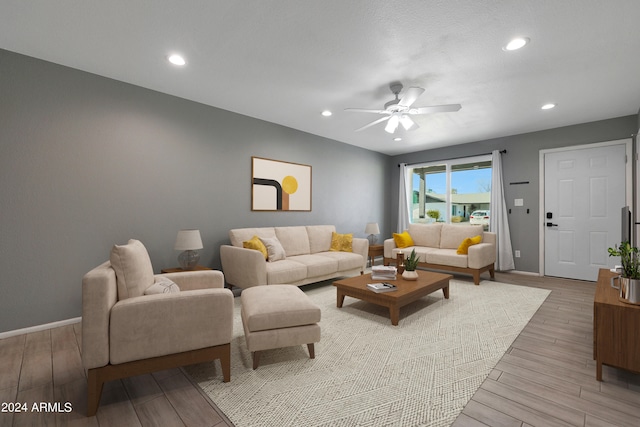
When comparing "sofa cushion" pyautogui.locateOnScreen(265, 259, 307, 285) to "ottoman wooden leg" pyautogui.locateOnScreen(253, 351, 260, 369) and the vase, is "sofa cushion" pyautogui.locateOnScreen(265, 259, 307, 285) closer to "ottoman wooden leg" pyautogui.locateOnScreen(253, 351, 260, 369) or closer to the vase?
the vase

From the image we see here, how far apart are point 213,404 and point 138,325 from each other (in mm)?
639

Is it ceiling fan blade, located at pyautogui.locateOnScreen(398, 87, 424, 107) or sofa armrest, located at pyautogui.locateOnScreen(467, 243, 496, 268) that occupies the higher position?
ceiling fan blade, located at pyautogui.locateOnScreen(398, 87, 424, 107)

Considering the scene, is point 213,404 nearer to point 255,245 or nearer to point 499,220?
point 255,245

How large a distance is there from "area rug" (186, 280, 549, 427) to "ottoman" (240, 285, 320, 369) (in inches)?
7.1

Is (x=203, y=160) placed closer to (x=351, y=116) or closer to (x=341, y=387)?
(x=351, y=116)

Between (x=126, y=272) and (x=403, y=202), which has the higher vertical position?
(x=403, y=202)

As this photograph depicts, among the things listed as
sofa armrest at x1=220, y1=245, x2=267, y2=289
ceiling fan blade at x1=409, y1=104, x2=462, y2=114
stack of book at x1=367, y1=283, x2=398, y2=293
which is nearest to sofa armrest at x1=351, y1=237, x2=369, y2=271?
stack of book at x1=367, y1=283, x2=398, y2=293

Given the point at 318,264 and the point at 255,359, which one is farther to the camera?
the point at 318,264

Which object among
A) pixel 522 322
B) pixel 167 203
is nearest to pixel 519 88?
pixel 522 322

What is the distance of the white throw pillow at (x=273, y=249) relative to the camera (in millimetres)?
3864

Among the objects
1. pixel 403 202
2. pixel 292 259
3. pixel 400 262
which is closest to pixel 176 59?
pixel 292 259

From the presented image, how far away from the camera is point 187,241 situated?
3.23 metres

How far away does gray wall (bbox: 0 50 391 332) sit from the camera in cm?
258

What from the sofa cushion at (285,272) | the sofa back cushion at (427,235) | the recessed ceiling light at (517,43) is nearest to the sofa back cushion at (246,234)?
the sofa cushion at (285,272)
